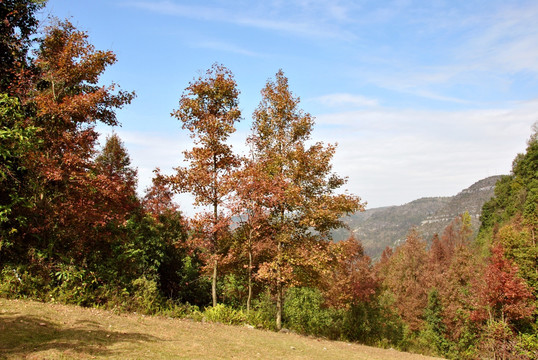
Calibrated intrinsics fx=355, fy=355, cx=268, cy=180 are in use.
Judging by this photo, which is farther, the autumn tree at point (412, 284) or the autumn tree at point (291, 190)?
the autumn tree at point (412, 284)

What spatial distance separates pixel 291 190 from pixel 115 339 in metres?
9.18

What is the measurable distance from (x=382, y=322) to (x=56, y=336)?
26.8 m

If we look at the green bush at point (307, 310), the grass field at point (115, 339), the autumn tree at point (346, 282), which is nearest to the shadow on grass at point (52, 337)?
the grass field at point (115, 339)

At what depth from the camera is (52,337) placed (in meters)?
7.09

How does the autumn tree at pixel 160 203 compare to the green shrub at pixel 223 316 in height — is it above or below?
above

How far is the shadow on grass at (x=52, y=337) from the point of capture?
6.29 metres

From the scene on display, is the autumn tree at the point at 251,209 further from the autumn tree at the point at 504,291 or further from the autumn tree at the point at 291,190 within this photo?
the autumn tree at the point at 504,291

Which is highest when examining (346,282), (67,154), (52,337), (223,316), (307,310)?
(67,154)

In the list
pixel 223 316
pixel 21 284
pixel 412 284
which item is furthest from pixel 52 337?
pixel 412 284

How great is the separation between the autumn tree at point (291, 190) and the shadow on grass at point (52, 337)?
8.08 m

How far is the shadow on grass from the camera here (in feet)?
20.6

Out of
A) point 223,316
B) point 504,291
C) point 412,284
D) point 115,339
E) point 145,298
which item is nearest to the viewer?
point 115,339

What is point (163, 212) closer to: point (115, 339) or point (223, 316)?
point (223, 316)

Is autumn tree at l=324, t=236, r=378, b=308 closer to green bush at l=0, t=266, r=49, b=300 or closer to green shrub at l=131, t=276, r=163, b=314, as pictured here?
green shrub at l=131, t=276, r=163, b=314
